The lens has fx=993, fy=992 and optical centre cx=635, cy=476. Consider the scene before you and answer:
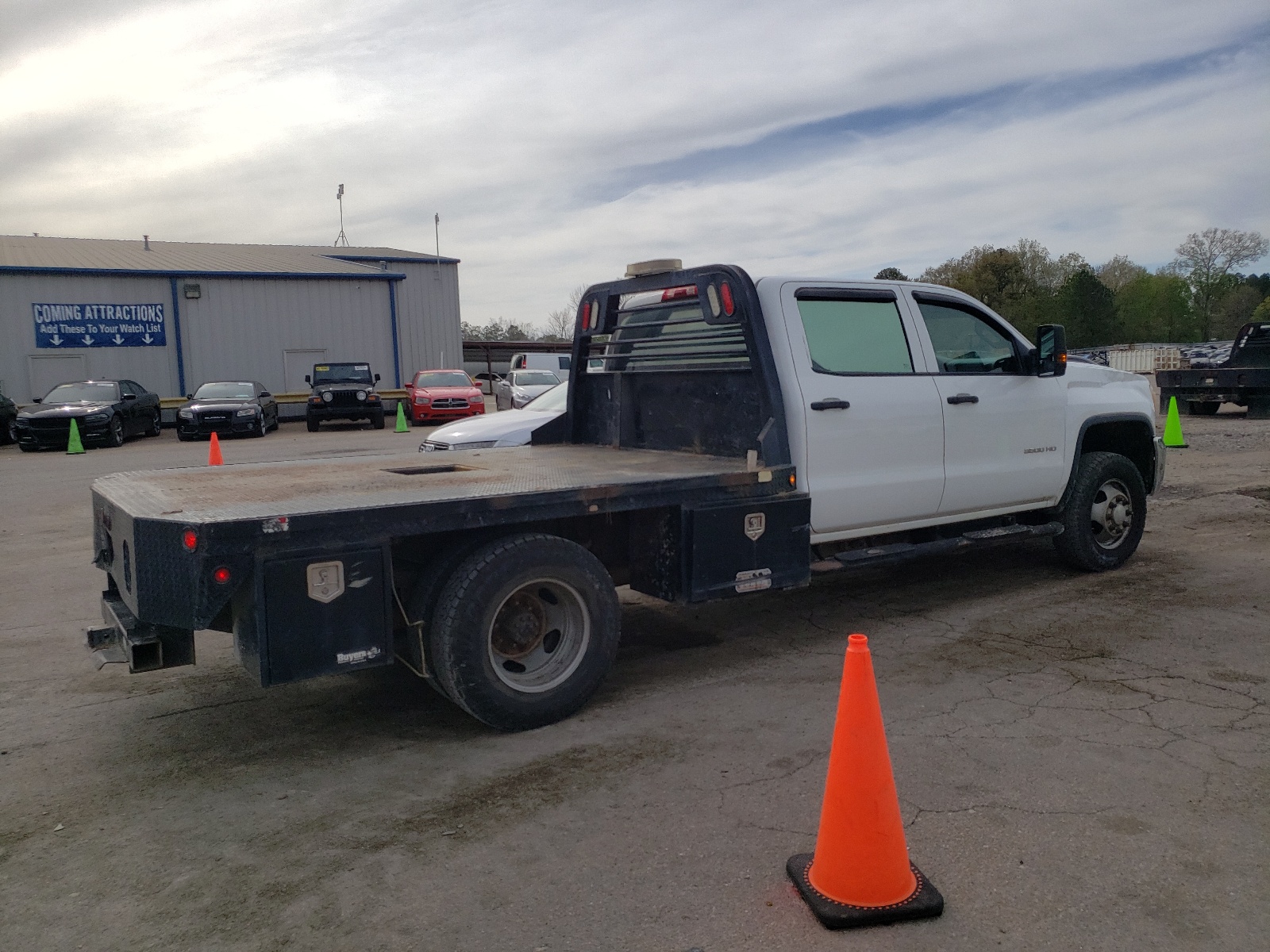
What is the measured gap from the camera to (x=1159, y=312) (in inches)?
2835

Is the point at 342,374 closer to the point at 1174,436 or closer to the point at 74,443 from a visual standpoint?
the point at 74,443

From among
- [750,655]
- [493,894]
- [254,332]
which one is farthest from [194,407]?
[493,894]

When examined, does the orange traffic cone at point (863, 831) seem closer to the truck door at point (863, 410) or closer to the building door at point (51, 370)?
the truck door at point (863, 410)

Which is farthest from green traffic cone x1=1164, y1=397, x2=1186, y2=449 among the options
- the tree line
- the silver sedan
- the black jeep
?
the tree line

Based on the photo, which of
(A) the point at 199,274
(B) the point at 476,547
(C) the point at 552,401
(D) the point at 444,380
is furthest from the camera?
(A) the point at 199,274

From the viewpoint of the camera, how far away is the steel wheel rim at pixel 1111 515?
7.08 meters

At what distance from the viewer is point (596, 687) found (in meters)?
4.69

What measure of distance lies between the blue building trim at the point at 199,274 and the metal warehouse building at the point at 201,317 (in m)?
0.04

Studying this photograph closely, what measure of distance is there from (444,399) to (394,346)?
923 cm

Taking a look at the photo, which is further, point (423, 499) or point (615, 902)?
point (423, 499)

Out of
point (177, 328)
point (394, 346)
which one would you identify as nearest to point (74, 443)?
point (177, 328)

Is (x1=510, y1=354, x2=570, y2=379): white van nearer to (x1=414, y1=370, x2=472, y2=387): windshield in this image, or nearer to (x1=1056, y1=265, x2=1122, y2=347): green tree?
(x1=414, y1=370, x2=472, y2=387): windshield

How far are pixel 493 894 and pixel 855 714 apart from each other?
1238 mm

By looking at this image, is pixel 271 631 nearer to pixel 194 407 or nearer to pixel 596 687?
pixel 596 687
